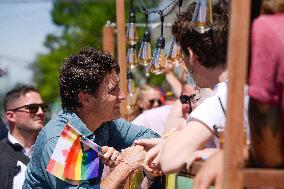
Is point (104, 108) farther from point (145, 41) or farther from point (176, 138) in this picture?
point (176, 138)

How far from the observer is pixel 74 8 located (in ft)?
154

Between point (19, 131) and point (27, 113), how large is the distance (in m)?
0.22

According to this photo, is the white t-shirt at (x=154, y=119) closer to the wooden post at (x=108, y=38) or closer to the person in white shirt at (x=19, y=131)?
the wooden post at (x=108, y=38)

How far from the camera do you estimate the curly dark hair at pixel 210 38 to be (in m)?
3.13

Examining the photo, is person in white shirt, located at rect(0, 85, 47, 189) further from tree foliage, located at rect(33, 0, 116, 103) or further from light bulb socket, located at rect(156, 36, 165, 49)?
tree foliage, located at rect(33, 0, 116, 103)

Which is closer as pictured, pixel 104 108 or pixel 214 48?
pixel 214 48

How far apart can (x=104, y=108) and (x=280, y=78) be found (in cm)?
210

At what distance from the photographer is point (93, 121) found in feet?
14.7

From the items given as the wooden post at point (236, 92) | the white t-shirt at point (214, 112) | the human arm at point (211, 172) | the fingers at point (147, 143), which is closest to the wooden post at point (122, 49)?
the fingers at point (147, 143)

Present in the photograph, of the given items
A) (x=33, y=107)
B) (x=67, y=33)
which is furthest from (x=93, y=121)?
(x=67, y=33)

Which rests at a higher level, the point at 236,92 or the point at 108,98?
the point at 236,92

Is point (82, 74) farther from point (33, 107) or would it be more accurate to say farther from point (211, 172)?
point (33, 107)

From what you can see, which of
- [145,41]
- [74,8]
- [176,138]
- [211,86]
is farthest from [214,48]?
[74,8]

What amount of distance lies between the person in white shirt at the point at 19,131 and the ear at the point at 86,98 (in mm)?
1582
